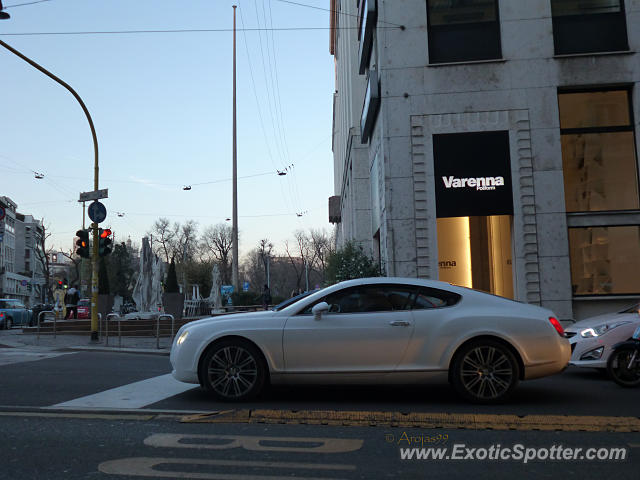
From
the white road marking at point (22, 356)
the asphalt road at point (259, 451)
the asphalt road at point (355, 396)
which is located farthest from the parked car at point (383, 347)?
the white road marking at point (22, 356)

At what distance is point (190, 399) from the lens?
6637 millimetres

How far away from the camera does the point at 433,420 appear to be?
530cm

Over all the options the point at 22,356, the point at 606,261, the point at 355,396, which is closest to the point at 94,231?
the point at 22,356

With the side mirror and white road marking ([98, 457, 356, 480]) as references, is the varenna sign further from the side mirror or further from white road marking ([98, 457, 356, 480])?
white road marking ([98, 457, 356, 480])

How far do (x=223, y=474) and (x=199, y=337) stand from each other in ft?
9.50

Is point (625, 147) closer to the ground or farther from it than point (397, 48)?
closer to the ground

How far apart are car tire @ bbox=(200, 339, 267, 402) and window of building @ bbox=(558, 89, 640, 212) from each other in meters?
14.3

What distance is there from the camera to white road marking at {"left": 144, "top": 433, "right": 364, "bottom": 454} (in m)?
4.38

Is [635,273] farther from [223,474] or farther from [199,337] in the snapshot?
[223,474]

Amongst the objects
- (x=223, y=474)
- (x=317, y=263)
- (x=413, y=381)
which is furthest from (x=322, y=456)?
(x=317, y=263)

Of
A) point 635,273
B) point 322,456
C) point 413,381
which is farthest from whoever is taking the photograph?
point 635,273

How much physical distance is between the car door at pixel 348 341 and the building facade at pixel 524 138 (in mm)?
11839

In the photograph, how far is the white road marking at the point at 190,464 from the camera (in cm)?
373

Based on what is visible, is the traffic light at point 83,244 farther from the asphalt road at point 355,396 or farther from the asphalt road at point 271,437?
the asphalt road at point 271,437
